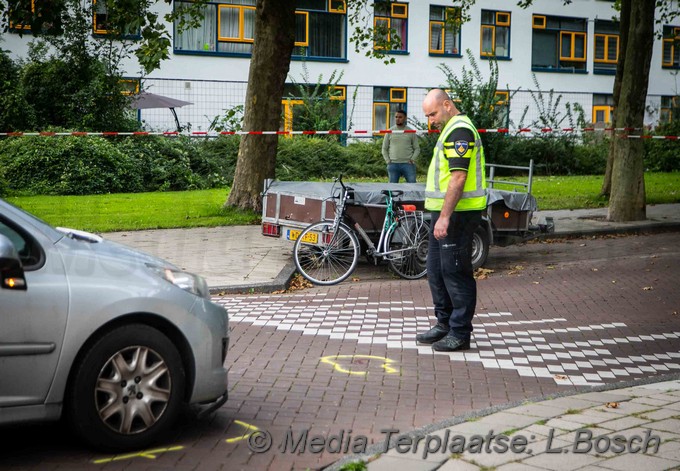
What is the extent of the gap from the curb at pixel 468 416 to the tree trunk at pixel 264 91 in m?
11.7

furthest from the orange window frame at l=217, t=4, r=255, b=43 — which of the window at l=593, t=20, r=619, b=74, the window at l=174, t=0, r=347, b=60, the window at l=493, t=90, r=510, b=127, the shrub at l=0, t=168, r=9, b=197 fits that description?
the window at l=593, t=20, r=619, b=74

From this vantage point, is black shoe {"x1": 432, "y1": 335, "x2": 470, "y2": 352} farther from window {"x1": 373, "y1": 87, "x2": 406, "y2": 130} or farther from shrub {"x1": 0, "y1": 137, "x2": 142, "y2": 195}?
window {"x1": 373, "y1": 87, "x2": 406, "y2": 130}

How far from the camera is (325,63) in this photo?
3525 centimetres

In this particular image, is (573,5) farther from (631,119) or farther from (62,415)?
(62,415)

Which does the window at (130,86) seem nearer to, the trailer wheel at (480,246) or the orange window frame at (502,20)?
the trailer wheel at (480,246)

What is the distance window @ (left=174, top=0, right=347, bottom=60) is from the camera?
109ft

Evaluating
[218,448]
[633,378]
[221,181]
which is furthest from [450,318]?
[221,181]

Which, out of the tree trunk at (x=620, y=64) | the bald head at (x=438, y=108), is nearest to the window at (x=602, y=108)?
the tree trunk at (x=620, y=64)

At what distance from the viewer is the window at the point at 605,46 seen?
4094 cm

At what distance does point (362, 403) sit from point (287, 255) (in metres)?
8.11

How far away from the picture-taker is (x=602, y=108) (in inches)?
1609

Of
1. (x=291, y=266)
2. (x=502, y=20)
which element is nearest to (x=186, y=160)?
(x=291, y=266)

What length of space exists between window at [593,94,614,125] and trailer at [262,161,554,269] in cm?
2740

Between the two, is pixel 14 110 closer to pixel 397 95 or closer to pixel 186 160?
pixel 186 160
